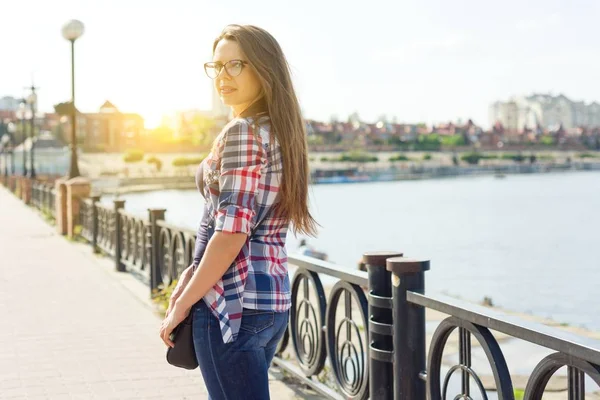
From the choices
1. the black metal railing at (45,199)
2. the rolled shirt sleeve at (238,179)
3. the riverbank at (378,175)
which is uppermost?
the rolled shirt sleeve at (238,179)

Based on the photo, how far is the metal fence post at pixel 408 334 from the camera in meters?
3.47

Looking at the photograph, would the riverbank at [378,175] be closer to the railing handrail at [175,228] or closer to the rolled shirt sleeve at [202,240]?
the railing handrail at [175,228]

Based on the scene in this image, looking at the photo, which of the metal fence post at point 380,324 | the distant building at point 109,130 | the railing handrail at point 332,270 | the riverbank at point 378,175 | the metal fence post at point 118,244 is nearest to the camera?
the metal fence post at point 380,324

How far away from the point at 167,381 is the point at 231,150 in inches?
133

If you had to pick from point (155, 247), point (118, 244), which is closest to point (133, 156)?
point (118, 244)

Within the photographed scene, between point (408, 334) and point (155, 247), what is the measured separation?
18.1 feet

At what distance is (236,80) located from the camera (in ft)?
8.48

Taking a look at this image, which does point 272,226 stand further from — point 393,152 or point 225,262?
point 393,152

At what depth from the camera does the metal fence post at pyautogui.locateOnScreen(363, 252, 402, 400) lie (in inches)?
145

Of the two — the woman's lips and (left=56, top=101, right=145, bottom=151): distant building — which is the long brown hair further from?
(left=56, top=101, right=145, bottom=151): distant building

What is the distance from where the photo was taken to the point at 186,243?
709 cm

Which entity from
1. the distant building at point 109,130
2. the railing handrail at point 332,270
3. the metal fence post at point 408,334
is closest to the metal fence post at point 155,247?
the railing handrail at point 332,270

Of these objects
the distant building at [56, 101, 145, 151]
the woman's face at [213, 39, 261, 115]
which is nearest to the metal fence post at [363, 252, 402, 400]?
the woman's face at [213, 39, 261, 115]

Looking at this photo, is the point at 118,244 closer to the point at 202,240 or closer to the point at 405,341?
the point at 405,341
